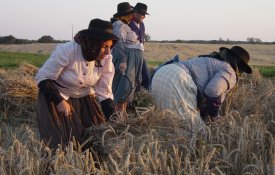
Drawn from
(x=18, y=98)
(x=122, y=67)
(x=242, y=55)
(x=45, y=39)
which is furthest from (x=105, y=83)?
(x=45, y=39)

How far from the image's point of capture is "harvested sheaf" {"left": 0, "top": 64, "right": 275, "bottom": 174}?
2990 millimetres

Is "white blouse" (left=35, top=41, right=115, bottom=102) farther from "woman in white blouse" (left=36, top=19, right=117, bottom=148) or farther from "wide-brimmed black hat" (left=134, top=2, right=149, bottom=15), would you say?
"wide-brimmed black hat" (left=134, top=2, right=149, bottom=15)

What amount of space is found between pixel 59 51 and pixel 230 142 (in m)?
1.43

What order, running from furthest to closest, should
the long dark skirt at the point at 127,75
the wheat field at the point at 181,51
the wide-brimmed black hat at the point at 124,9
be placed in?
the wheat field at the point at 181,51, the wide-brimmed black hat at the point at 124,9, the long dark skirt at the point at 127,75

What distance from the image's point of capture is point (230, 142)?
3.60m

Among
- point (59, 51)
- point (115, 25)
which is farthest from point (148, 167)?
point (115, 25)

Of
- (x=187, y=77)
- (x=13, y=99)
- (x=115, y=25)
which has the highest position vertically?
(x=115, y=25)

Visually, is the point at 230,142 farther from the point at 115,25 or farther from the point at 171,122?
the point at 115,25

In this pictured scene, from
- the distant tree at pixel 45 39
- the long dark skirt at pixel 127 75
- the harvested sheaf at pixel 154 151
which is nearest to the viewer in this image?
the harvested sheaf at pixel 154 151

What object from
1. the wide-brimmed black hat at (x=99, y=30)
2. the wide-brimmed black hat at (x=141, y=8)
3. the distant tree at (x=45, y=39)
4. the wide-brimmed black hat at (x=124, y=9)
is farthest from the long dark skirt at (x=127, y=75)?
the distant tree at (x=45, y=39)

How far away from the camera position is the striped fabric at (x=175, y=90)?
Result: 432 cm

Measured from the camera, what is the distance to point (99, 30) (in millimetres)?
3516

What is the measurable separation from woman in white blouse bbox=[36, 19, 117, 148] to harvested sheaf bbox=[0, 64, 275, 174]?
0.15 m

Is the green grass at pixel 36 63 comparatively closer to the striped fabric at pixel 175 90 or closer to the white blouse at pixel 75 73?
the striped fabric at pixel 175 90
